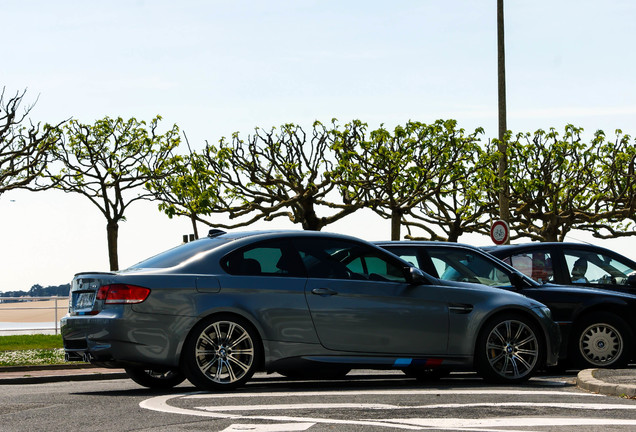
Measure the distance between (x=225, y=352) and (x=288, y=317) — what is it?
27.1 inches

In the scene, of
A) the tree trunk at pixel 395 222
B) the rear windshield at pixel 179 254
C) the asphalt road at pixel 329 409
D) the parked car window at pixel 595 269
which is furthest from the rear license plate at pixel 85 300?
the tree trunk at pixel 395 222

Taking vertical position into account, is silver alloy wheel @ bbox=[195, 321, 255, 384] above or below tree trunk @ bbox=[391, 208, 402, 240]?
below

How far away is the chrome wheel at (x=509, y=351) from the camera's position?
→ 10.9 metres

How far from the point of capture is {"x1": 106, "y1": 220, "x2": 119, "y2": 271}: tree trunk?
37.7 metres

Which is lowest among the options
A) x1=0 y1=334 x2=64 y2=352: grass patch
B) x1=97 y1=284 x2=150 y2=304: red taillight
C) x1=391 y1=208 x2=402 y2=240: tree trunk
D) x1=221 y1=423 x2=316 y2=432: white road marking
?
x1=0 y1=334 x2=64 y2=352: grass patch

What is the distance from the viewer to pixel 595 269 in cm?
1416

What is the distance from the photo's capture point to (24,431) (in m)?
7.56

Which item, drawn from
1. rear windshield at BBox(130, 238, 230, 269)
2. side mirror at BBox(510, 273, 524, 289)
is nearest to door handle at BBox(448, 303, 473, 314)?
side mirror at BBox(510, 273, 524, 289)

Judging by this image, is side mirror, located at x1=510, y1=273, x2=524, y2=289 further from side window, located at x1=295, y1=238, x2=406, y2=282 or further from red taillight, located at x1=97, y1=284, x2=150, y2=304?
red taillight, located at x1=97, y1=284, x2=150, y2=304

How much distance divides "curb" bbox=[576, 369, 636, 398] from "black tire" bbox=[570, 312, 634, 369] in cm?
204

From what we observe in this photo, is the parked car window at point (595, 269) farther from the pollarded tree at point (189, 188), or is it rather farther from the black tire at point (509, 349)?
the pollarded tree at point (189, 188)

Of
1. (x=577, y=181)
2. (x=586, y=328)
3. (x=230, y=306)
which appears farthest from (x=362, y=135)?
(x=230, y=306)

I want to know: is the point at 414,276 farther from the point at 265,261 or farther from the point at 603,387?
the point at 603,387

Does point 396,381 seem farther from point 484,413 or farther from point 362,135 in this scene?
point 362,135
